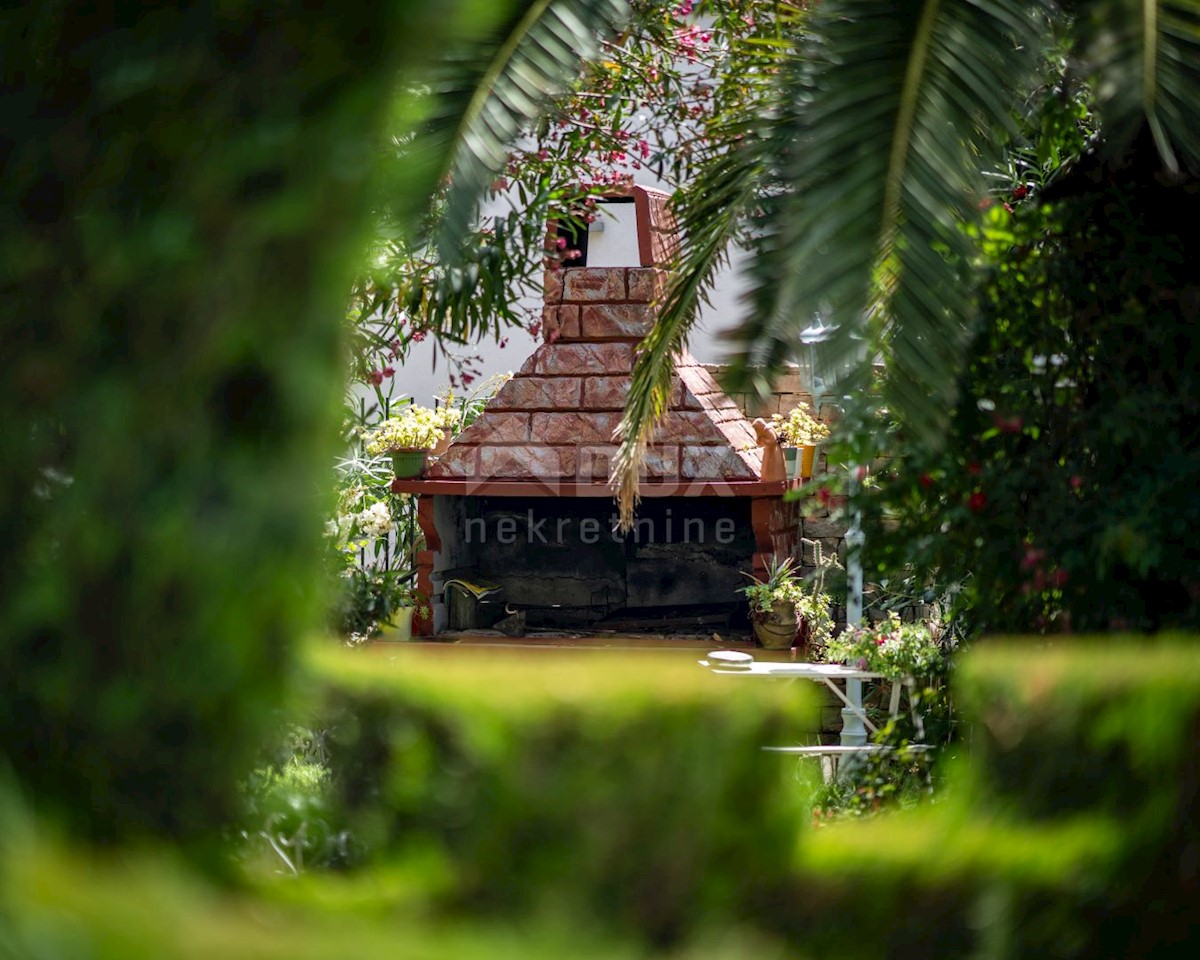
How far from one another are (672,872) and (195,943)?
71 cm

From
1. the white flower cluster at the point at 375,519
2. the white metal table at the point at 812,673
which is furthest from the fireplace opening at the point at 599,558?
the white metal table at the point at 812,673

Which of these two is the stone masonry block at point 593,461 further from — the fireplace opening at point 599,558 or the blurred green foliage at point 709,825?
the blurred green foliage at point 709,825

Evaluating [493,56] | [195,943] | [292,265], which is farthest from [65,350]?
[493,56]

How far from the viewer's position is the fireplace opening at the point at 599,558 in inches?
359

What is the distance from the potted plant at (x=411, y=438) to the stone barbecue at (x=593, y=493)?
0.34ft

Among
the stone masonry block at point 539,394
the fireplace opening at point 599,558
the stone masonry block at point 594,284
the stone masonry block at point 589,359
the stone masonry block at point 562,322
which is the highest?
the stone masonry block at point 594,284

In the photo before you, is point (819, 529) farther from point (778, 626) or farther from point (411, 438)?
point (411, 438)

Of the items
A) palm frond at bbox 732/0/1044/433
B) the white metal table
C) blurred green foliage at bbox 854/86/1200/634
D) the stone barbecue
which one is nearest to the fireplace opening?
the stone barbecue

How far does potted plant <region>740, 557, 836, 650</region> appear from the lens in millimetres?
8047

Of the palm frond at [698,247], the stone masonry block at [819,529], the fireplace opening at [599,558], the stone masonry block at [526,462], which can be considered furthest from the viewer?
the fireplace opening at [599,558]

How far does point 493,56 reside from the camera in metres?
3.78

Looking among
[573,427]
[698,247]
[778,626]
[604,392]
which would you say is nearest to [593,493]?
[573,427]

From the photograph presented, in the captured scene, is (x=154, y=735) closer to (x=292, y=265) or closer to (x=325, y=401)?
(x=325, y=401)

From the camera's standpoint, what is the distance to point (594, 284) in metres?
8.83
